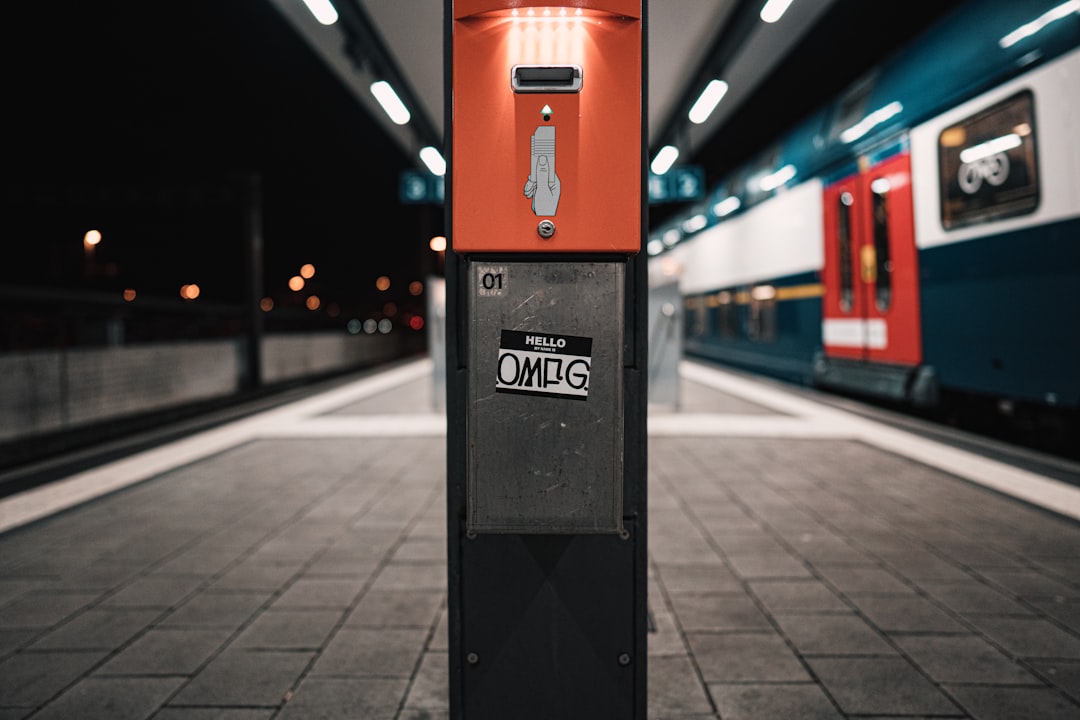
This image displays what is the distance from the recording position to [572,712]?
2.07 m

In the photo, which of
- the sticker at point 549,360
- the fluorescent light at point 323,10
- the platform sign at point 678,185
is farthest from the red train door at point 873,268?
the sticker at point 549,360

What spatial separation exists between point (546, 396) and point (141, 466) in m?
6.22

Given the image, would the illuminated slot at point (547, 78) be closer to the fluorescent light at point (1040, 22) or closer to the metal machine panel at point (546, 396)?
the metal machine panel at point (546, 396)

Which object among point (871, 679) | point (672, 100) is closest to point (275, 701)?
point (871, 679)

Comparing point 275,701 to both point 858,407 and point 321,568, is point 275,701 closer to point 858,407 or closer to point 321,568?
point 321,568

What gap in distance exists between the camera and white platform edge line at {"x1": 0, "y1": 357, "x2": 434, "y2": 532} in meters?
5.38

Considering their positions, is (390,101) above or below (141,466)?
above

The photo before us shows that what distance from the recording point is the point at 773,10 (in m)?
4.17

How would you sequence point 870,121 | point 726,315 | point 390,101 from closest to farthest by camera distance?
point 390,101
point 870,121
point 726,315

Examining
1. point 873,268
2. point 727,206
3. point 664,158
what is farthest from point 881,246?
point 727,206

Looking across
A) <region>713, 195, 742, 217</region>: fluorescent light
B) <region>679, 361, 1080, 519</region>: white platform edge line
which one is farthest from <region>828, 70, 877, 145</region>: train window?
<region>713, 195, 742, 217</region>: fluorescent light

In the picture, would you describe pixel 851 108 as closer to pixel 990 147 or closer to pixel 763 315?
pixel 990 147

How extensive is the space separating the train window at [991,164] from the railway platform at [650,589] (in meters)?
2.22

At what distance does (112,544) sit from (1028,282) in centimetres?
700
